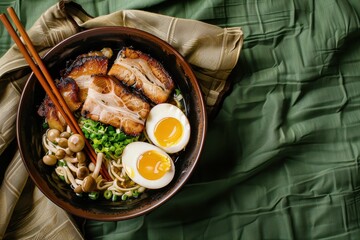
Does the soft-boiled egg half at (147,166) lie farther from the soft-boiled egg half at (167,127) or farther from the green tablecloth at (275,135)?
the green tablecloth at (275,135)

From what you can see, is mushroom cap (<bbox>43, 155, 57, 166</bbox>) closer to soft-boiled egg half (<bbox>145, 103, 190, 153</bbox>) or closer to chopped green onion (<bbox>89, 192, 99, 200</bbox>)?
chopped green onion (<bbox>89, 192, 99, 200</bbox>)

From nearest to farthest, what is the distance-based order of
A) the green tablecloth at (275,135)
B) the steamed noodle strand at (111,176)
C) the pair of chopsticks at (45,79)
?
the pair of chopsticks at (45,79) < the steamed noodle strand at (111,176) < the green tablecloth at (275,135)

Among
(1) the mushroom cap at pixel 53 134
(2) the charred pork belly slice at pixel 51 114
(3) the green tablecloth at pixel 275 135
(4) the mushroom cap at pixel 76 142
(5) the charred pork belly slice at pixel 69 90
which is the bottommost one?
(3) the green tablecloth at pixel 275 135

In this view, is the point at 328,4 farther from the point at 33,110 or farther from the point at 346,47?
the point at 33,110

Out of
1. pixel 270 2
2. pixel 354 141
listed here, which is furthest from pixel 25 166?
pixel 354 141

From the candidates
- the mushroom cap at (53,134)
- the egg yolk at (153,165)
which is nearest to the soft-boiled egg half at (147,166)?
the egg yolk at (153,165)
